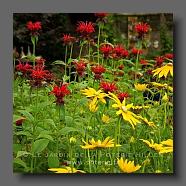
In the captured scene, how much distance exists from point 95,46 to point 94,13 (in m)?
0.16

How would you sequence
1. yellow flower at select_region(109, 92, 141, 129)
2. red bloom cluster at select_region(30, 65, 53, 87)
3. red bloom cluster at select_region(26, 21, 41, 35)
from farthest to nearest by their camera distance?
red bloom cluster at select_region(26, 21, 41, 35) < red bloom cluster at select_region(30, 65, 53, 87) < yellow flower at select_region(109, 92, 141, 129)

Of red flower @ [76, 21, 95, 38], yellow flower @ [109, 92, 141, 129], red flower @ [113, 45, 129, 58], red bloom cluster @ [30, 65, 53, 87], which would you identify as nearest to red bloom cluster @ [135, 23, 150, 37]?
red flower @ [113, 45, 129, 58]

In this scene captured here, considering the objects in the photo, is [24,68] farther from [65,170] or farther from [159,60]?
[159,60]

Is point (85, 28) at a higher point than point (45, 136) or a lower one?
higher

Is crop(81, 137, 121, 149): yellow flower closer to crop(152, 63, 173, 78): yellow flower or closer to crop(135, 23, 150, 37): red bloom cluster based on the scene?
crop(152, 63, 173, 78): yellow flower

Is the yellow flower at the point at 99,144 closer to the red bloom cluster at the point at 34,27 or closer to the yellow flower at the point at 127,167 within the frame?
the yellow flower at the point at 127,167

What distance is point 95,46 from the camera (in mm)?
2619

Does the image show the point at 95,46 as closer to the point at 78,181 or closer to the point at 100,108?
the point at 100,108

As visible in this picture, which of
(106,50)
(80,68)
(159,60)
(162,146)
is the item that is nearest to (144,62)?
(159,60)

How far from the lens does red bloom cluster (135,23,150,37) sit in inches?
103

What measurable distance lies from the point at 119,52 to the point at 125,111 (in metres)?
0.37

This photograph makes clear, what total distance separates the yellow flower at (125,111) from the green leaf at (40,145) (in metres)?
0.33

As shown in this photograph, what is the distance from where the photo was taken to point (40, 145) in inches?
94.9

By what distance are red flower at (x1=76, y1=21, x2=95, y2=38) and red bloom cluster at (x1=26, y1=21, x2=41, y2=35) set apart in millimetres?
177
